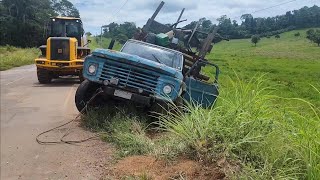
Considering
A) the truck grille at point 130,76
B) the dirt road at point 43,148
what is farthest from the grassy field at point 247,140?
the truck grille at point 130,76

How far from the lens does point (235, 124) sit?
5059mm

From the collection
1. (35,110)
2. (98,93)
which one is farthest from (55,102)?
(98,93)

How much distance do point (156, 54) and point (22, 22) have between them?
2474 inches

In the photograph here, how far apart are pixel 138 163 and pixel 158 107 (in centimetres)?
260

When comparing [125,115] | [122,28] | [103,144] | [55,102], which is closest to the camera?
[103,144]

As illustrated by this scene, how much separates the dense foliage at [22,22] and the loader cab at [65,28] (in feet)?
139

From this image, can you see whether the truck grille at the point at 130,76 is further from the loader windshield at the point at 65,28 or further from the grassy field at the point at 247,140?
the loader windshield at the point at 65,28

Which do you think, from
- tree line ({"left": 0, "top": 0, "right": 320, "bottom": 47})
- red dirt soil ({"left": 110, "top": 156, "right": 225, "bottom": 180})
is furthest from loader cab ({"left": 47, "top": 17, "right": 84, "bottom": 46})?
tree line ({"left": 0, "top": 0, "right": 320, "bottom": 47})

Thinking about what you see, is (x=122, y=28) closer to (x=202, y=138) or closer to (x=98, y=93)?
(x=98, y=93)

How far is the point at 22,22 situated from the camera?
67.4m

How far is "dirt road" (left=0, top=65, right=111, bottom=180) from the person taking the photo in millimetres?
5574

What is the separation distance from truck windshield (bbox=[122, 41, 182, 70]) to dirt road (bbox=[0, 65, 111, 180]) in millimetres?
2080

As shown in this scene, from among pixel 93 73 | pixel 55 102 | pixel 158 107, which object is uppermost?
pixel 93 73

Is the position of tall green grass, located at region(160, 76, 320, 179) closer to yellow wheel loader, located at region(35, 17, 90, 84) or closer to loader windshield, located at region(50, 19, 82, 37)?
yellow wheel loader, located at region(35, 17, 90, 84)
